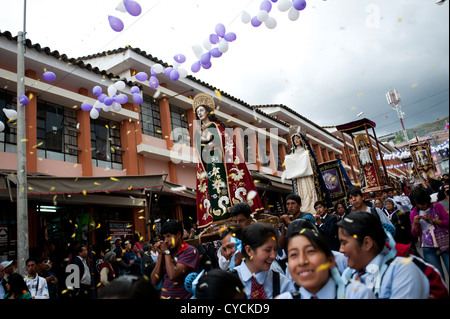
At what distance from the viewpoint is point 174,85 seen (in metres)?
12.8

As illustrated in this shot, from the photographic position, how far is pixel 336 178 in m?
8.47

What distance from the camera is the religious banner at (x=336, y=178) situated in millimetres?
8273

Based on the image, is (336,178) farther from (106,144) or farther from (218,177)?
(106,144)

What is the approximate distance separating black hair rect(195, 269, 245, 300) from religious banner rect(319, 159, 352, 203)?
7122 millimetres

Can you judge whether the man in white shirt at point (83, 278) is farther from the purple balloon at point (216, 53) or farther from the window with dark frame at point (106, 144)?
the purple balloon at point (216, 53)

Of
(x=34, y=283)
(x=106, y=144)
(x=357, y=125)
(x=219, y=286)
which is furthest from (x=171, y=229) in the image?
(x=357, y=125)

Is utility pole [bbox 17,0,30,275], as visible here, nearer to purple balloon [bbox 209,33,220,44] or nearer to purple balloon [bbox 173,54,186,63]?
purple balloon [bbox 173,54,186,63]

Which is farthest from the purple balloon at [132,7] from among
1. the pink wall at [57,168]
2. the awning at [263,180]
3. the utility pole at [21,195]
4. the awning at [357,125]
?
the awning at [357,125]

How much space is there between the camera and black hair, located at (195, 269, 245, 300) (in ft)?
5.08

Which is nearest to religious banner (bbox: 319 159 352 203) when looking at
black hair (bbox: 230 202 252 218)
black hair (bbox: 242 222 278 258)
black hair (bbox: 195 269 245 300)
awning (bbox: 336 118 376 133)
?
awning (bbox: 336 118 376 133)

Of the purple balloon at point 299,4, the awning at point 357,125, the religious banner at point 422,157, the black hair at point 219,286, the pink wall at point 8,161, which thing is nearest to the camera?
the black hair at point 219,286

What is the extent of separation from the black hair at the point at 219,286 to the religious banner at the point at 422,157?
16.2 m

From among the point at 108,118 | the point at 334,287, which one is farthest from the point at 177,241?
the point at 108,118
